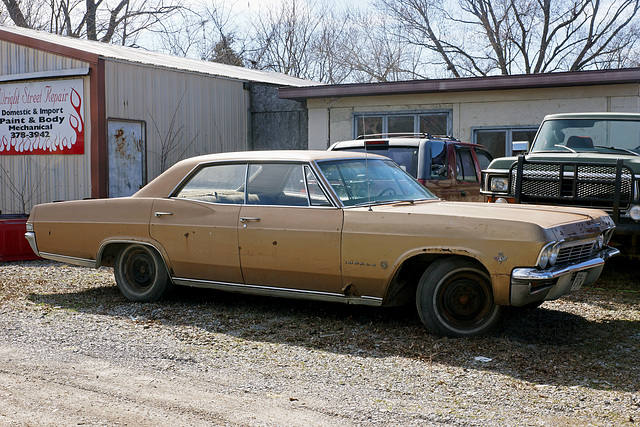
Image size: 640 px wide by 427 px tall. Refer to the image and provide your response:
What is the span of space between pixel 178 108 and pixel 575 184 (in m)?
9.75

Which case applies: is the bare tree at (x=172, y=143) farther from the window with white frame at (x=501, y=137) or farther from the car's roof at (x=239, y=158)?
the car's roof at (x=239, y=158)

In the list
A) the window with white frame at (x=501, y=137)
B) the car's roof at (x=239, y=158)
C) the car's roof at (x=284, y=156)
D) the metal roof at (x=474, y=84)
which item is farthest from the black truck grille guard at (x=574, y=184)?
the window with white frame at (x=501, y=137)

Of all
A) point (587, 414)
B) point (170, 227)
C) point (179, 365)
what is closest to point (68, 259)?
point (170, 227)

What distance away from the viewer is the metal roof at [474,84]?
1230 cm

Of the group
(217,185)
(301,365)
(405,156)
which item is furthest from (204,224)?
(405,156)

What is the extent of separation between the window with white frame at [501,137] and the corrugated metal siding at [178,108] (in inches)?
226

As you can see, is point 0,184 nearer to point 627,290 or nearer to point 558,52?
point 627,290

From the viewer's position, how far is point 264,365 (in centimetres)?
491

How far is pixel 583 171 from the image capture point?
25.7ft

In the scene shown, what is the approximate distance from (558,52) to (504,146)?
18.6 metres

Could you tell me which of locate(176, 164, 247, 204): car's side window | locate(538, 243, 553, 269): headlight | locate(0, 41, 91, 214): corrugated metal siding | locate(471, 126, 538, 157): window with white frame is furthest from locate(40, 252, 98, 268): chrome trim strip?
locate(471, 126, 538, 157): window with white frame

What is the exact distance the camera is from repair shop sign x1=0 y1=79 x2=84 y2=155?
1384cm

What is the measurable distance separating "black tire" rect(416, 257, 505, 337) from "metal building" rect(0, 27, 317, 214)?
959cm

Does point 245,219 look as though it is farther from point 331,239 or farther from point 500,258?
point 500,258
